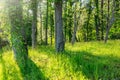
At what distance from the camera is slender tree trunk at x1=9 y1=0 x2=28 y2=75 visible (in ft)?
35.5

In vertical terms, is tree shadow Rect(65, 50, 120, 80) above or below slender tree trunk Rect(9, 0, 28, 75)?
below

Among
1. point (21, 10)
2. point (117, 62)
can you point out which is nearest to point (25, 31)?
point (21, 10)

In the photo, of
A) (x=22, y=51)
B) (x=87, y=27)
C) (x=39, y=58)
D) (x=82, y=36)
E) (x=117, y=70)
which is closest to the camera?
(x=117, y=70)

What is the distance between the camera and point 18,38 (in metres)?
10.8

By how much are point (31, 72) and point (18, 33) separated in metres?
1.86

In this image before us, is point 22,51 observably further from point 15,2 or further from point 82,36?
point 82,36

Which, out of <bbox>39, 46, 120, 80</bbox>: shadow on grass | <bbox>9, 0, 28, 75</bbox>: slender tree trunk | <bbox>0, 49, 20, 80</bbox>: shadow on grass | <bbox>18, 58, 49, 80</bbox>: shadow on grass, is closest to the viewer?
<bbox>39, 46, 120, 80</bbox>: shadow on grass

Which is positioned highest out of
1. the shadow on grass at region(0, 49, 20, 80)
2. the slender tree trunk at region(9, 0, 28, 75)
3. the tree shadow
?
the slender tree trunk at region(9, 0, 28, 75)

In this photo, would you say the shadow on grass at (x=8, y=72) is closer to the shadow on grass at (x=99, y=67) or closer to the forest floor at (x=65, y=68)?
the forest floor at (x=65, y=68)

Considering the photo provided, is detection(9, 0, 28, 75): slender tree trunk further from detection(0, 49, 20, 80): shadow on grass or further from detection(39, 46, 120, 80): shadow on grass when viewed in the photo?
detection(39, 46, 120, 80): shadow on grass

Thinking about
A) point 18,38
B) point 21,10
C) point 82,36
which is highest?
point 21,10

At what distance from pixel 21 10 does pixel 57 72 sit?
3.31 m

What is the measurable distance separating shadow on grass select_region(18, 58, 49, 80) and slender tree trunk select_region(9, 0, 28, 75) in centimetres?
2

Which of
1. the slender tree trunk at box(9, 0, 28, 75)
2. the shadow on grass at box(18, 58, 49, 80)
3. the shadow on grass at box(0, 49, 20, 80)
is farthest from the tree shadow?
the shadow on grass at box(0, 49, 20, 80)
